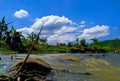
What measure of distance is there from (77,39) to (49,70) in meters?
71.8

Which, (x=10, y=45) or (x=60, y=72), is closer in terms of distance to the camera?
(x=60, y=72)

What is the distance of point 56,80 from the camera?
48.1 ft

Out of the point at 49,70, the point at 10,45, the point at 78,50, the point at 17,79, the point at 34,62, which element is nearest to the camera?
the point at 17,79

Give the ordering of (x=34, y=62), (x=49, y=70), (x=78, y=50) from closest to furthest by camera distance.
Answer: (x=34, y=62) → (x=49, y=70) → (x=78, y=50)

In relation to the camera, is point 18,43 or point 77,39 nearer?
point 18,43

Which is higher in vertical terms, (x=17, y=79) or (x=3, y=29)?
(x=3, y=29)

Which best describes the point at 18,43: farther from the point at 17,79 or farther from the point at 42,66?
the point at 17,79

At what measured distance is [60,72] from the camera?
17969mm

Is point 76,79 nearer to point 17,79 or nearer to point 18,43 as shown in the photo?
point 17,79

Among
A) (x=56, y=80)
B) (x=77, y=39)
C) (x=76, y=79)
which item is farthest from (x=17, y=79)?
(x=77, y=39)

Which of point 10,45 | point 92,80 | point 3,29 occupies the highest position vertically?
point 3,29

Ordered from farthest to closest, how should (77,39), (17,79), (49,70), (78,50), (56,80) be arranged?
(77,39) < (78,50) < (49,70) < (56,80) < (17,79)

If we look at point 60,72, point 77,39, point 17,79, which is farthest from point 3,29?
point 17,79

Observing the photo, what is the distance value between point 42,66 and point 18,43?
77.8 ft
